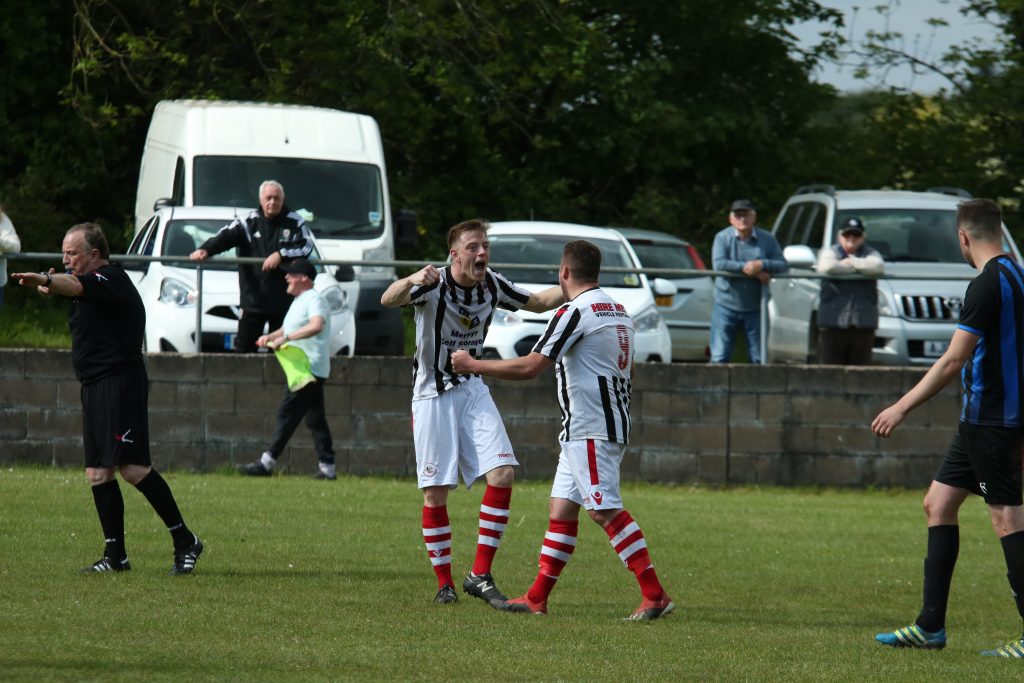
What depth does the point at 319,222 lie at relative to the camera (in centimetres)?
1886

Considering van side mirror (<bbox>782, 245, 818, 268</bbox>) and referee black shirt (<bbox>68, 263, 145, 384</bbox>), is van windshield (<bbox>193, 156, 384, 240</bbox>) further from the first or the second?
referee black shirt (<bbox>68, 263, 145, 384</bbox>)

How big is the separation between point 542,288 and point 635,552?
757 centimetres

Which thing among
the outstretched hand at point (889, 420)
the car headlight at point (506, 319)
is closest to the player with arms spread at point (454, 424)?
the outstretched hand at point (889, 420)

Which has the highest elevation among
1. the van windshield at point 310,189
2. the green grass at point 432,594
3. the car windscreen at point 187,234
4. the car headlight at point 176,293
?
the van windshield at point 310,189

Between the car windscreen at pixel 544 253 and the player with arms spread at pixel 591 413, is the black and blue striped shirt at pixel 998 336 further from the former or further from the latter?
the car windscreen at pixel 544 253

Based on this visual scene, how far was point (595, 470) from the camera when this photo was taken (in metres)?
8.58

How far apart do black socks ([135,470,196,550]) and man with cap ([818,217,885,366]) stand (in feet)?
26.8

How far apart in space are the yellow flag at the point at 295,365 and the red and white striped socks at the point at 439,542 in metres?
5.71

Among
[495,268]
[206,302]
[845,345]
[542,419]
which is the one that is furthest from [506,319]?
[845,345]

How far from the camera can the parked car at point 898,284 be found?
53.1 ft

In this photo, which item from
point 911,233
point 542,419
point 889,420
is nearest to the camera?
point 889,420

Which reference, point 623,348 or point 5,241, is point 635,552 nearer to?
point 623,348

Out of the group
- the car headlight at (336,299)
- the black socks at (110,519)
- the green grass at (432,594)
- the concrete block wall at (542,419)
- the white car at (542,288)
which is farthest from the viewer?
the white car at (542,288)

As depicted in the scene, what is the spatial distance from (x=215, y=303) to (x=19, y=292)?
79.7 inches
